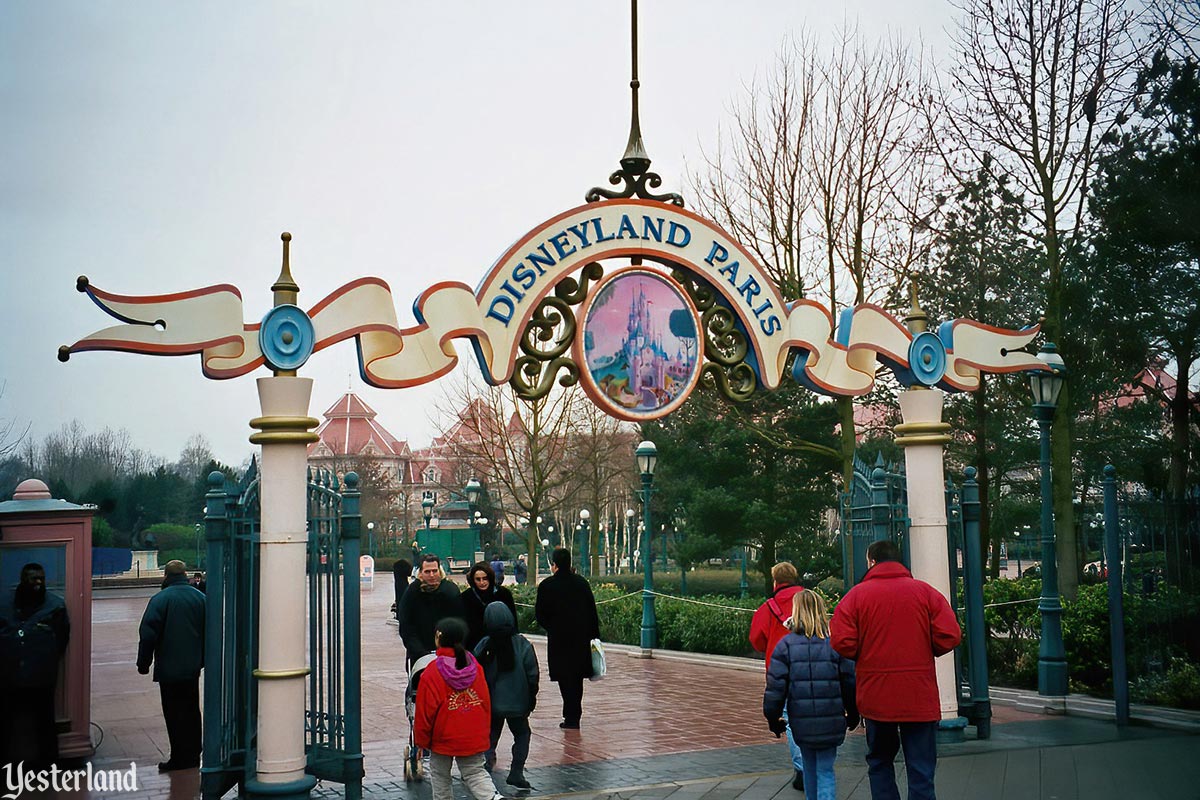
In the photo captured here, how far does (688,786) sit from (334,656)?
110 inches

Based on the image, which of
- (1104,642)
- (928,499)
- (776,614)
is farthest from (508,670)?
(1104,642)

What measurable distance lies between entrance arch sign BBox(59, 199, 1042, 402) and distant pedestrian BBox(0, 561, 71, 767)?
9.54ft

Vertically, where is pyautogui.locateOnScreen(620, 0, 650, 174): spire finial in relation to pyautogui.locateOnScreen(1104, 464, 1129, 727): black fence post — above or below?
above

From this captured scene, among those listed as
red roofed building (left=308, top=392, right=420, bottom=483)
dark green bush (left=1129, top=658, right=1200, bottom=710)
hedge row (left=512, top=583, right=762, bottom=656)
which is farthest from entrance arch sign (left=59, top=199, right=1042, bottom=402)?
red roofed building (left=308, top=392, right=420, bottom=483)

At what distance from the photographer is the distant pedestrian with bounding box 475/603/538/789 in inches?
294

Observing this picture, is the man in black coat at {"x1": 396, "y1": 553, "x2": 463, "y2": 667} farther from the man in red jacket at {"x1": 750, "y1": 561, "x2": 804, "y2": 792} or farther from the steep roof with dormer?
the steep roof with dormer

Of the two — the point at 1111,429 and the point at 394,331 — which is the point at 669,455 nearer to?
the point at 1111,429

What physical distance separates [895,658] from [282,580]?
3.98m

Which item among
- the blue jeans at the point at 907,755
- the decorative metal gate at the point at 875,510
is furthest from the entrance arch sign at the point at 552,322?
the blue jeans at the point at 907,755

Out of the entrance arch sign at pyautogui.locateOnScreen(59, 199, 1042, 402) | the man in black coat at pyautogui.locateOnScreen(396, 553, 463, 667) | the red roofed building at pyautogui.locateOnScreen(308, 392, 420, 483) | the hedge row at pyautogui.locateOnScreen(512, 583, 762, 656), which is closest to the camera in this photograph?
the entrance arch sign at pyautogui.locateOnScreen(59, 199, 1042, 402)

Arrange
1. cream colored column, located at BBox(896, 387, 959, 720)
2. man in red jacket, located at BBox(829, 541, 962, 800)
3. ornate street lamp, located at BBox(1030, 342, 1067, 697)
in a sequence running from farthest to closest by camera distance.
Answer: ornate street lamp, located at BBox(1030, 342, 1067, 697)
cream colored column, located at BBox(896, 387, 959, 720)
man in red jacket, located at BBox(829, 541, 962, 800)

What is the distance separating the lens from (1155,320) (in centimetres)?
1257

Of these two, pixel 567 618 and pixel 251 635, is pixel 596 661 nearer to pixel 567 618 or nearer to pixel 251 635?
pixel 567 618

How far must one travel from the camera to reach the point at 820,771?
20.1 ft
